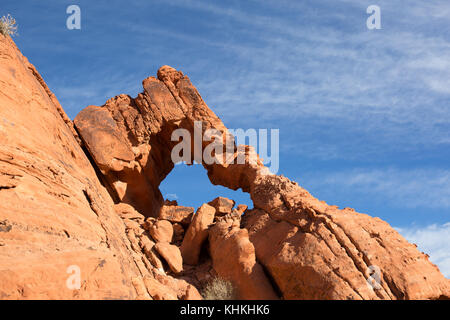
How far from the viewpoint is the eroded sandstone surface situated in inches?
375

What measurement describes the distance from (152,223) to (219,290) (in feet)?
14.7

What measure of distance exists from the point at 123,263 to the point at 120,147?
8.00 metres

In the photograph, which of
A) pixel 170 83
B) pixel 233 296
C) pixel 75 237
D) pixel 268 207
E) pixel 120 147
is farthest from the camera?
pixel 170 83

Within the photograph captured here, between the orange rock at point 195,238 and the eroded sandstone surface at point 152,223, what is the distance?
0.16ft

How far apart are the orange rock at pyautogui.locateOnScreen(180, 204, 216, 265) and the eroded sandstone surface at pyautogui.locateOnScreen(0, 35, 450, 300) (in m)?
0.05

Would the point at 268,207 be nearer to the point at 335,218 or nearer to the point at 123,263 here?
the point at 335,218

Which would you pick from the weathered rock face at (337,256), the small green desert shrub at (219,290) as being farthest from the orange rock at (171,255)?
the weathered rock face at (337,256)

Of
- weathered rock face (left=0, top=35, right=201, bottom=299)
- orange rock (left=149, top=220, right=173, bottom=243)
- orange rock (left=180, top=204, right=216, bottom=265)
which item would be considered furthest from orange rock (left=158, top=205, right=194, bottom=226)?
weathered rock face (left=0, top=35, right=201, bottom=299)

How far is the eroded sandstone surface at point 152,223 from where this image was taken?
31.3 feet

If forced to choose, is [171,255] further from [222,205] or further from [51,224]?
[51,224]

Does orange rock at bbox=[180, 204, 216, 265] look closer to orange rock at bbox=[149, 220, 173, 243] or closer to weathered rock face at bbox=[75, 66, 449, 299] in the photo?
orange rock at bbox=[149, 220, 173, 243]
